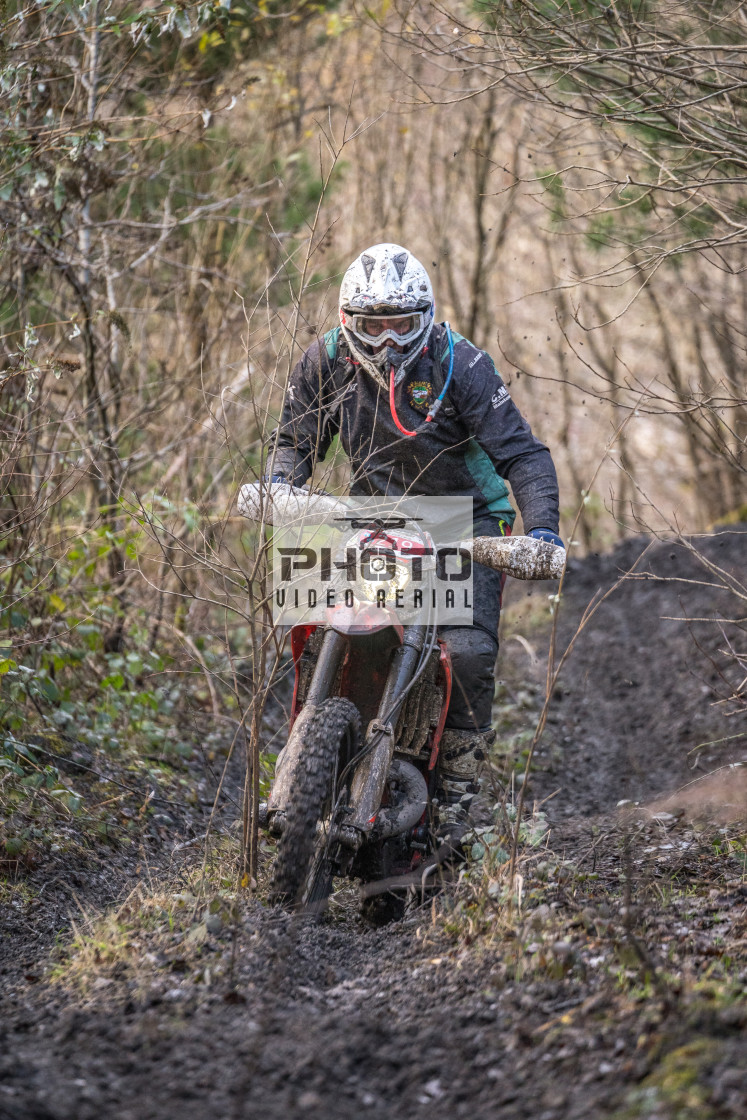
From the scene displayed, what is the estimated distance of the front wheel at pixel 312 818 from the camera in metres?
3.08

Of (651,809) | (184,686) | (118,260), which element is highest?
(118,260)

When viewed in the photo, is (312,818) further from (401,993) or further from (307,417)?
(307,417)

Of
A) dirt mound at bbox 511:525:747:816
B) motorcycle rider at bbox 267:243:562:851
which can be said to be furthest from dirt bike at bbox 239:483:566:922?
dirt mound at bbox 511:525:747:816

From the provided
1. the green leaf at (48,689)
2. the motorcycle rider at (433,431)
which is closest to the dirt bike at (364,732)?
the motorcycle rider at (433,431)

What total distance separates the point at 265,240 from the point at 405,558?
17.6ft

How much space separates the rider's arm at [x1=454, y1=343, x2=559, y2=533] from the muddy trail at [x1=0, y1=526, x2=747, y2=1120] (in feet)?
4.47

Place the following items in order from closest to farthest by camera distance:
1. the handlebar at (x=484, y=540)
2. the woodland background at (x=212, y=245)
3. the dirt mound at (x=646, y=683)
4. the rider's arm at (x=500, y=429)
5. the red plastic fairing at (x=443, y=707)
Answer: the handlebar at (x=484, y=540)
the red plastic fairing at (x=443, y=707)
the rider's arm at (x=500, y=429)
the woodland background at (x=212, y=245)
the dirt mound at (x=646, y=683)

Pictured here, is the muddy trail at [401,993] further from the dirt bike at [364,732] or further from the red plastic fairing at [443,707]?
the red plastic fairing at [443,707]

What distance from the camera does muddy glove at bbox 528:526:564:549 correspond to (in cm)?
375

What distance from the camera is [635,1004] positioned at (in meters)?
2.54

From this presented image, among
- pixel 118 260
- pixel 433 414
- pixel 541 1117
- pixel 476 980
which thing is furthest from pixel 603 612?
pixel 541 1117

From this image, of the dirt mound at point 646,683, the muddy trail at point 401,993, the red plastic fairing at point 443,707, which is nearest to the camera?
the muddy trail at point 401,993

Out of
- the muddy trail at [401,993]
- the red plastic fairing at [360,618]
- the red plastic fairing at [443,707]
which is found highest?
the red plastic fairing at [360,618]

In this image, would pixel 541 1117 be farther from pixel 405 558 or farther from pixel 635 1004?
pixel 405 558
